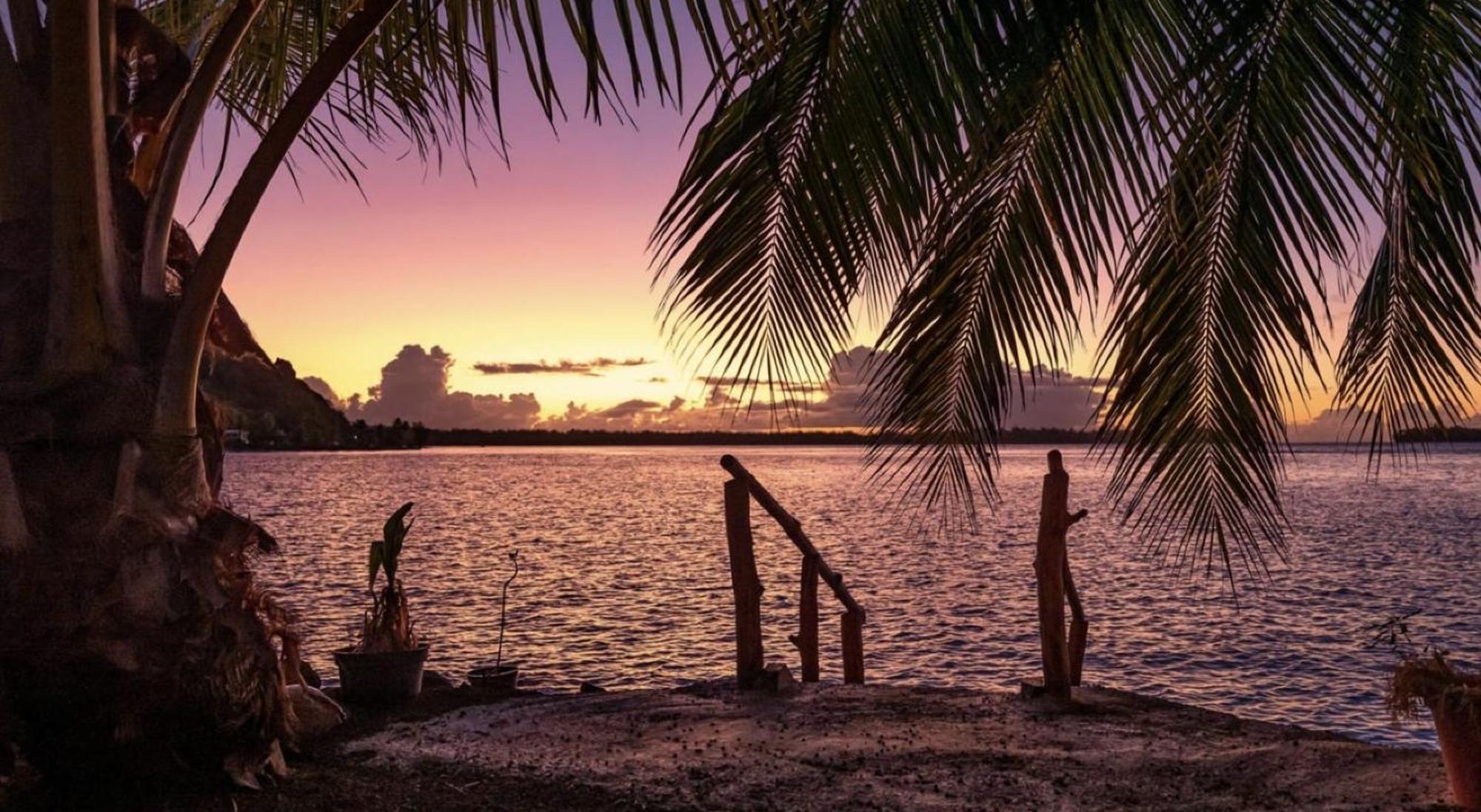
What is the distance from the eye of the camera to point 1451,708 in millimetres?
5441

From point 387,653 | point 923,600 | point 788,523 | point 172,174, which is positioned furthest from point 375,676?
point 923,600

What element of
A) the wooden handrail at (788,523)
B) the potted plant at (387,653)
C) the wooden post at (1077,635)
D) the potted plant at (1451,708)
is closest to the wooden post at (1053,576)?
the wooden post at (1077,635)

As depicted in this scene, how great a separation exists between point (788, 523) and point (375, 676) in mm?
3270

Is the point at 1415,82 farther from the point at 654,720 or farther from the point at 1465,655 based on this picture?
the point at 1465,655

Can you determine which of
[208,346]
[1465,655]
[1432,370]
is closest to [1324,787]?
[1432,370]

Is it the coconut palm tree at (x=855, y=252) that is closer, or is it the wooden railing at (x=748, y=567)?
the coconut palm tree at (x=855, y=252)

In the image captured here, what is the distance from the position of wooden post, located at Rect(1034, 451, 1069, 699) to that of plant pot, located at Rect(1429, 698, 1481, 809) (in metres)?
2.88

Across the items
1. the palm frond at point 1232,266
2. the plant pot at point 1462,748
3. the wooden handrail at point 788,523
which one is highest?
the palm frond at point 1232,266

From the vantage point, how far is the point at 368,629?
866 cm

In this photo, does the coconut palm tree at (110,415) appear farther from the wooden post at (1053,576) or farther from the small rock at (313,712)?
the wooden post at (1053,576)

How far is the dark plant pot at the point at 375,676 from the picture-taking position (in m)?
8.38

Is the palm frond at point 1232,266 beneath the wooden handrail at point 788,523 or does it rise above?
above

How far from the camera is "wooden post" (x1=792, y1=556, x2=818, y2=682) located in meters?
9.52

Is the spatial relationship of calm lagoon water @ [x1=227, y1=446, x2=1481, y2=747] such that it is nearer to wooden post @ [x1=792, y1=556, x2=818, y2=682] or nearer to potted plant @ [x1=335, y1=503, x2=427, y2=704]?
potted plant @ [x1=335, y1=503, x2=427, y2=704]
